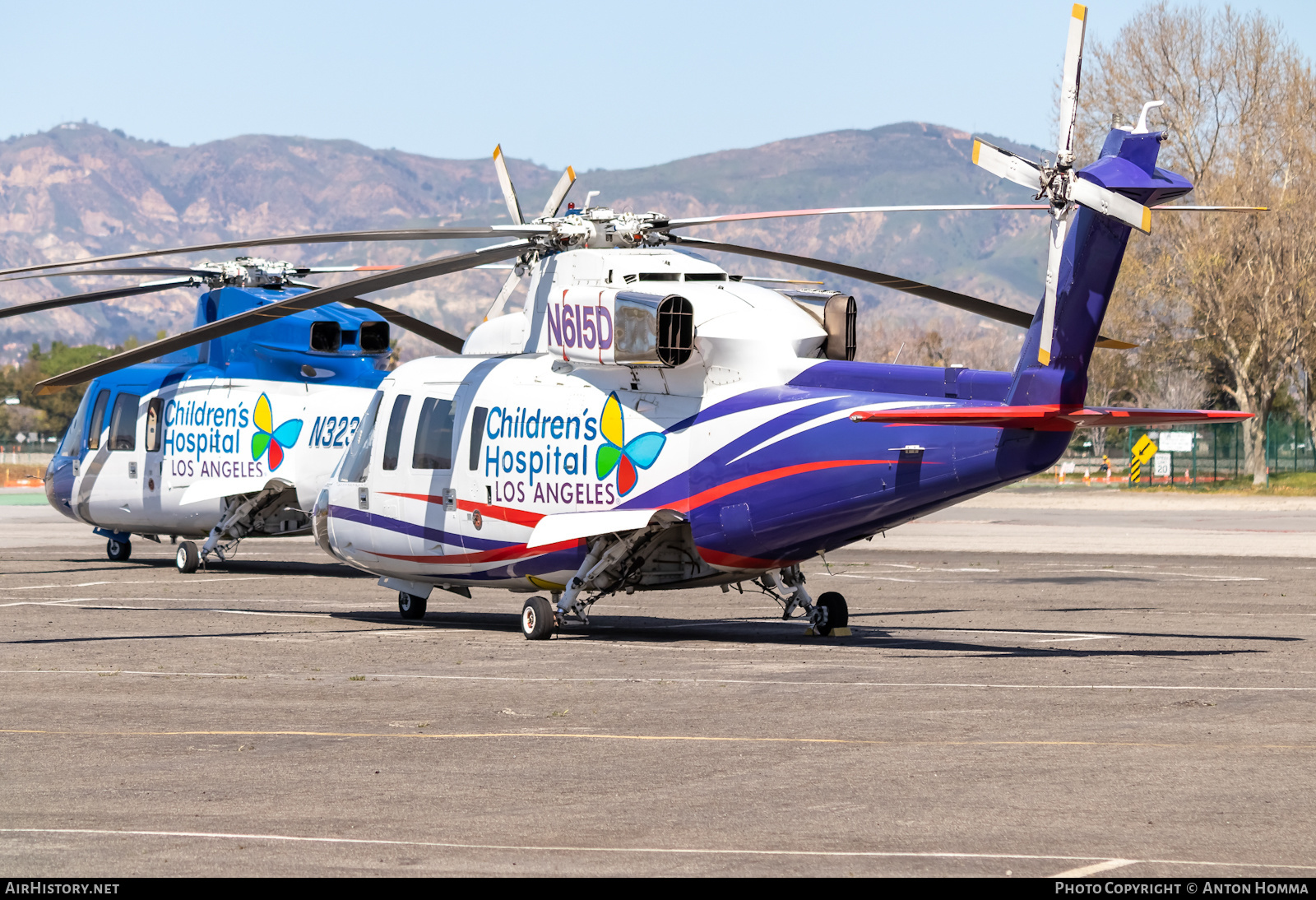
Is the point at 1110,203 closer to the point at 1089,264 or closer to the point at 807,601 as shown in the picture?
the point at 1089,264

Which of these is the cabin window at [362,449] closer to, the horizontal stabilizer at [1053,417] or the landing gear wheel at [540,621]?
the landing gear wheel at [540,621]

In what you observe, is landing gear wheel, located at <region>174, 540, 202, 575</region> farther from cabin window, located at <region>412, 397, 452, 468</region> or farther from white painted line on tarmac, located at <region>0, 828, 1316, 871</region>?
white painted line on tarmac, located at <region>0, 828, 1316, 871</region>

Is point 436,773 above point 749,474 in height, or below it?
below

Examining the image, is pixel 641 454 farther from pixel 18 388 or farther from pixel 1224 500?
pixel 18 388

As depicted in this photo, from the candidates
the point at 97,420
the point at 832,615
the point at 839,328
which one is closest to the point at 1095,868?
the point at 832,615

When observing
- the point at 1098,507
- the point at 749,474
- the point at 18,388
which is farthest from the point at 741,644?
the point at 18,388

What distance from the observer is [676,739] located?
11.6 meters

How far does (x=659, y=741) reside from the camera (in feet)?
38.0

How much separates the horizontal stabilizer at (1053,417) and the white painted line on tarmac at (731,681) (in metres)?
2.49

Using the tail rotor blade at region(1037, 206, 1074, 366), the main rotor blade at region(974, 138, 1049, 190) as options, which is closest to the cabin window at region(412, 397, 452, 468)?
the tail rotor blade at region(1037, 206, 1074, 366)

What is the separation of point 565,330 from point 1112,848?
12.0 m

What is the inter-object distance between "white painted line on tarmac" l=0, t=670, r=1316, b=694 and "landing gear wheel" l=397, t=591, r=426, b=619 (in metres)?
5.86

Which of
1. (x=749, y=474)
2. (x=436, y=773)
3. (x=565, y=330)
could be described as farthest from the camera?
(x=565, y=330)
